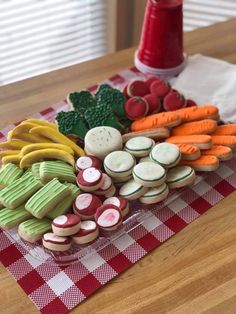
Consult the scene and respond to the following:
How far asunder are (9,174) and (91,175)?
0.46ft

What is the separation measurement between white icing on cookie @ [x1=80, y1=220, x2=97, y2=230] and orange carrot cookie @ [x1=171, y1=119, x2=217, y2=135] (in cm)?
27

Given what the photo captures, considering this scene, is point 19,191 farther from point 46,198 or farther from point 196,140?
point 196,140

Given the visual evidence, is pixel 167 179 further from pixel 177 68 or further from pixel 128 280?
pixel 177 68

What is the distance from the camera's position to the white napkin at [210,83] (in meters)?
1.07

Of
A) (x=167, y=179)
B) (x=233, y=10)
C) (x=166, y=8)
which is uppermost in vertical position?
(x=166, y=8)

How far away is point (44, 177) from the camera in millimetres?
821

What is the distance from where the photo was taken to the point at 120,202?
816mm

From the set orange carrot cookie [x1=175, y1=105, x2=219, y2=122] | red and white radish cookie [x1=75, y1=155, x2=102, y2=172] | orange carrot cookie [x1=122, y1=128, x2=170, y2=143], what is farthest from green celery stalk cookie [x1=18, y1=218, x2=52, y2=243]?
orange carrot cookie [x1=175, y1=105, x2=219, y2=122]

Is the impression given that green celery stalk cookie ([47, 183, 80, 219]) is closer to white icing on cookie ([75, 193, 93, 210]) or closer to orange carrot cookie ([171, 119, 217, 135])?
white icing on cookie ([75, 193, 93, 210])

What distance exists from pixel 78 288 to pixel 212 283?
0.20m

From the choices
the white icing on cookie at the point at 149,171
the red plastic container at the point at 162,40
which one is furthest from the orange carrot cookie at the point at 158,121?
the red plastic container at the point at 162,40

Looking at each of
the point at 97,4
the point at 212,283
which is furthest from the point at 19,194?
the point at 97,4

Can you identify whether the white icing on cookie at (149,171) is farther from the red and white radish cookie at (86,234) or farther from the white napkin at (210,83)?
the white napkin at (210,83)

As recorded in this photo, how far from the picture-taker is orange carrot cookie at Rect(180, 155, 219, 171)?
34.9 inches
